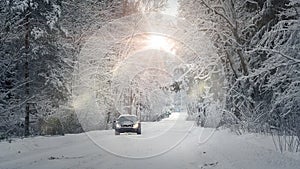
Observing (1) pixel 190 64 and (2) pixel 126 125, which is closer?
(1) pixel 190 64

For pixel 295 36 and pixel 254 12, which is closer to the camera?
pixel 295 36

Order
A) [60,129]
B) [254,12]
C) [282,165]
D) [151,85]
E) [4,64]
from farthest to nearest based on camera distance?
[151,85] < [60,129] < [254,12] < [4,64] < [282,165]

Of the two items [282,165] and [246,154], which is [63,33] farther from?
[282,165]

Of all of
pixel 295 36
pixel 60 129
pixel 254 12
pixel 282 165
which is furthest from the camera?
pixel 60 129

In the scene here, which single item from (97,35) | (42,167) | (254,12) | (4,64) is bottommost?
(42,167)

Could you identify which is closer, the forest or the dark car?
the forest

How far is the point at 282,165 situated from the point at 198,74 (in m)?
15.4

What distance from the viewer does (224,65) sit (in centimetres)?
2280

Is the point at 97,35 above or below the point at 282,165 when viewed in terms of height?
above

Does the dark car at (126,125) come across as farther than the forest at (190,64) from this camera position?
Yes

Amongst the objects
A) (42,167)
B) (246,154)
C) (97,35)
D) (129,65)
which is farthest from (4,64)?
(129,65)

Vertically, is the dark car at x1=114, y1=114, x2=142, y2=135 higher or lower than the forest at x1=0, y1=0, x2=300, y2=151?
lower

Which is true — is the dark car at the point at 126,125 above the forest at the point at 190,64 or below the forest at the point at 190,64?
below

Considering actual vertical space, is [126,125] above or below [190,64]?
below
